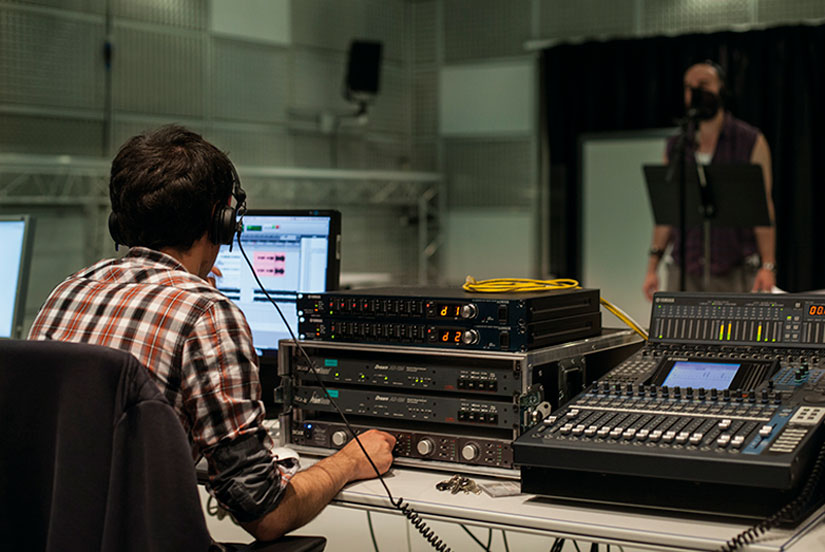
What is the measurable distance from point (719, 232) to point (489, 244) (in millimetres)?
2320

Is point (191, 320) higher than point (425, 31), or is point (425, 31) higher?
point (425, 31)

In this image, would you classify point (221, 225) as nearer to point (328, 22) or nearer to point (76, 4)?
point (76, 4)

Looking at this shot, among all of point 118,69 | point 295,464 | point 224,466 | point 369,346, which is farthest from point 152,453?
point 118,69

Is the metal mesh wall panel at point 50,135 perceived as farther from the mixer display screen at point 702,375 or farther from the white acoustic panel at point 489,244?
the mixer display screen at point 702,375

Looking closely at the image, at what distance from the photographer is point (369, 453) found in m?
1.60

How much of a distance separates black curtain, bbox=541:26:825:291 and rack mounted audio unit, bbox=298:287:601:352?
4354 millimetres

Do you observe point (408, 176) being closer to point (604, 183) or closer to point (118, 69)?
point (604, 183)

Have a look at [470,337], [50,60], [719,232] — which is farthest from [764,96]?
[470,337]

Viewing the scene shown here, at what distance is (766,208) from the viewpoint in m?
3.68

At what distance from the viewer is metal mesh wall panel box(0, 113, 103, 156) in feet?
14.6

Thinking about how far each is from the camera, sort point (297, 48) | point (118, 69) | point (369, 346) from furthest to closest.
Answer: point (297, 48)
point (118, 69)
point (369, 346)

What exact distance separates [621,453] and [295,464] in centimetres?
50

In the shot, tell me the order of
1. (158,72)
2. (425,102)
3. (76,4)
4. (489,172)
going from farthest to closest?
(425,102)
(489,172)
(158,72)
(76,4)

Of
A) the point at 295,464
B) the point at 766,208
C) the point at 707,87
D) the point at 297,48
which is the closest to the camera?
the point at 295,464
